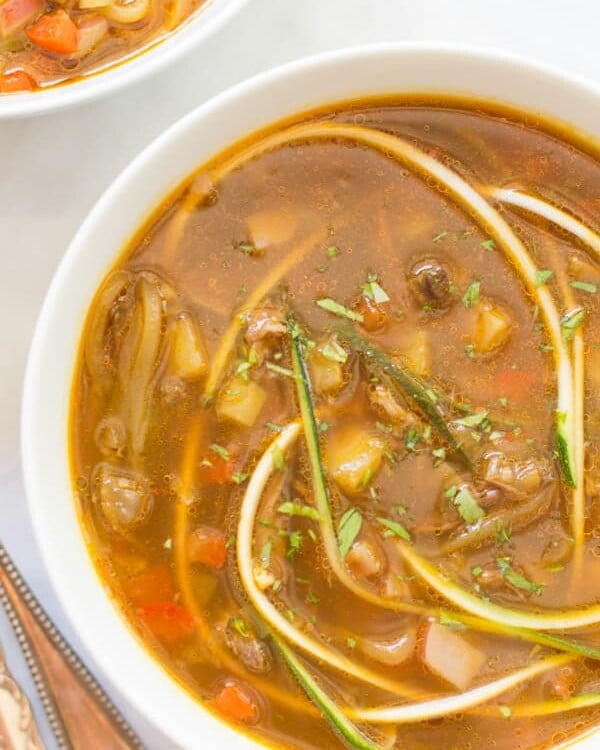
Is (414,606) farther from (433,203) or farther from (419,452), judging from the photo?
(433,203)

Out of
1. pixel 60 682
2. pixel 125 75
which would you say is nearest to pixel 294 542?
pixel 60 682

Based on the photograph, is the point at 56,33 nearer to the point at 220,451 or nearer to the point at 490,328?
the point at 220,451

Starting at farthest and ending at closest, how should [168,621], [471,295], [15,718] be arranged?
[15,718]
[168,621]
[471,295]

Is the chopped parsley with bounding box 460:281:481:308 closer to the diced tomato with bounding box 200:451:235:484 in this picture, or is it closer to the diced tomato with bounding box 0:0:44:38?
the diced tomato with bounding box 200:451:235:484

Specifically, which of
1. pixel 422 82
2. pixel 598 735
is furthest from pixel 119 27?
pixel 598 735

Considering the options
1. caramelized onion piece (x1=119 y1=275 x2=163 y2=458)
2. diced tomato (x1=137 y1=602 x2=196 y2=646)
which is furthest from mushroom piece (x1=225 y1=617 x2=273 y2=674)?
caramelized onion piece (x1=119 y1=275 x2=163 y2=458)

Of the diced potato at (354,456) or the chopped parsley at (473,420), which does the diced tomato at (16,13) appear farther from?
the chopped parsley at (473,420)
